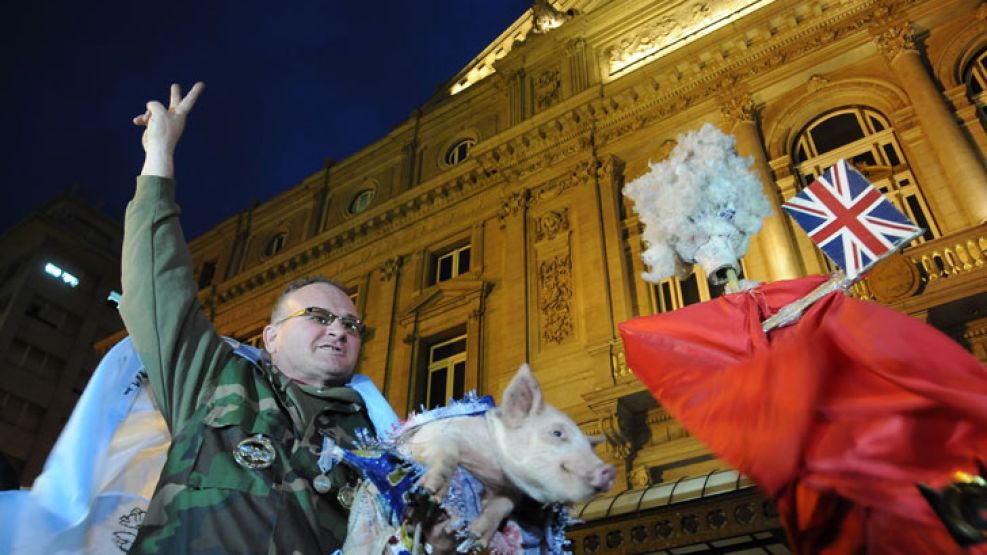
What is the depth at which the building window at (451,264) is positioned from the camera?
16125 millimetres

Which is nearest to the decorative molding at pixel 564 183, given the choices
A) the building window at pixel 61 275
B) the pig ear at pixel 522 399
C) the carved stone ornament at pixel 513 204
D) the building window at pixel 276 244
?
the carved stone ornament at pixel 513 204

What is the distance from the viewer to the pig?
1.68m

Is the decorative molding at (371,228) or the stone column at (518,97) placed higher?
the stone column at (518,97)

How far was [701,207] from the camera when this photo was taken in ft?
15.2

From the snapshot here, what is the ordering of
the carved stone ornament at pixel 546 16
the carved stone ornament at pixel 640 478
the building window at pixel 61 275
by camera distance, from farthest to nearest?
1. the building window at pixel 61 275
2. the carved stone ornament at pixel 546 16
3. the carved stone ornament at pixel 640 478

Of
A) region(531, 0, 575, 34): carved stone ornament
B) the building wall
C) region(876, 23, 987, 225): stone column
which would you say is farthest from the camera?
region(531, 0, 575, 34): carved stone ornament

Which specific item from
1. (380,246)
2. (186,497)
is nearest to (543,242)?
(380,246)

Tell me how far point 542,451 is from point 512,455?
9 centimetres

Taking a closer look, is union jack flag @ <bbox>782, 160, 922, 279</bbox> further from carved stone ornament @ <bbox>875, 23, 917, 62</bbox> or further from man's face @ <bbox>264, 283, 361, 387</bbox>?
carved stone ornament @ <bbox>875, 23, 917, 62</bbox>

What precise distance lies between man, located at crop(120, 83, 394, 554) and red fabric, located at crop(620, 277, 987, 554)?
6.21 ft

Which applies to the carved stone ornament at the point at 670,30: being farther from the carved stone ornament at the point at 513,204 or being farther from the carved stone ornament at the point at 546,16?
the carved stone ornament at the point at 513,204

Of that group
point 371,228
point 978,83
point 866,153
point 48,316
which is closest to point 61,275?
point 48,316

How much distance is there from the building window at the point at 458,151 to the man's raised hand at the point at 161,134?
16382mm

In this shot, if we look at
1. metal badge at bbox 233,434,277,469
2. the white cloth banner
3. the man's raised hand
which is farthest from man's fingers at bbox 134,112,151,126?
metal badge at bbox 233,434,277,469
